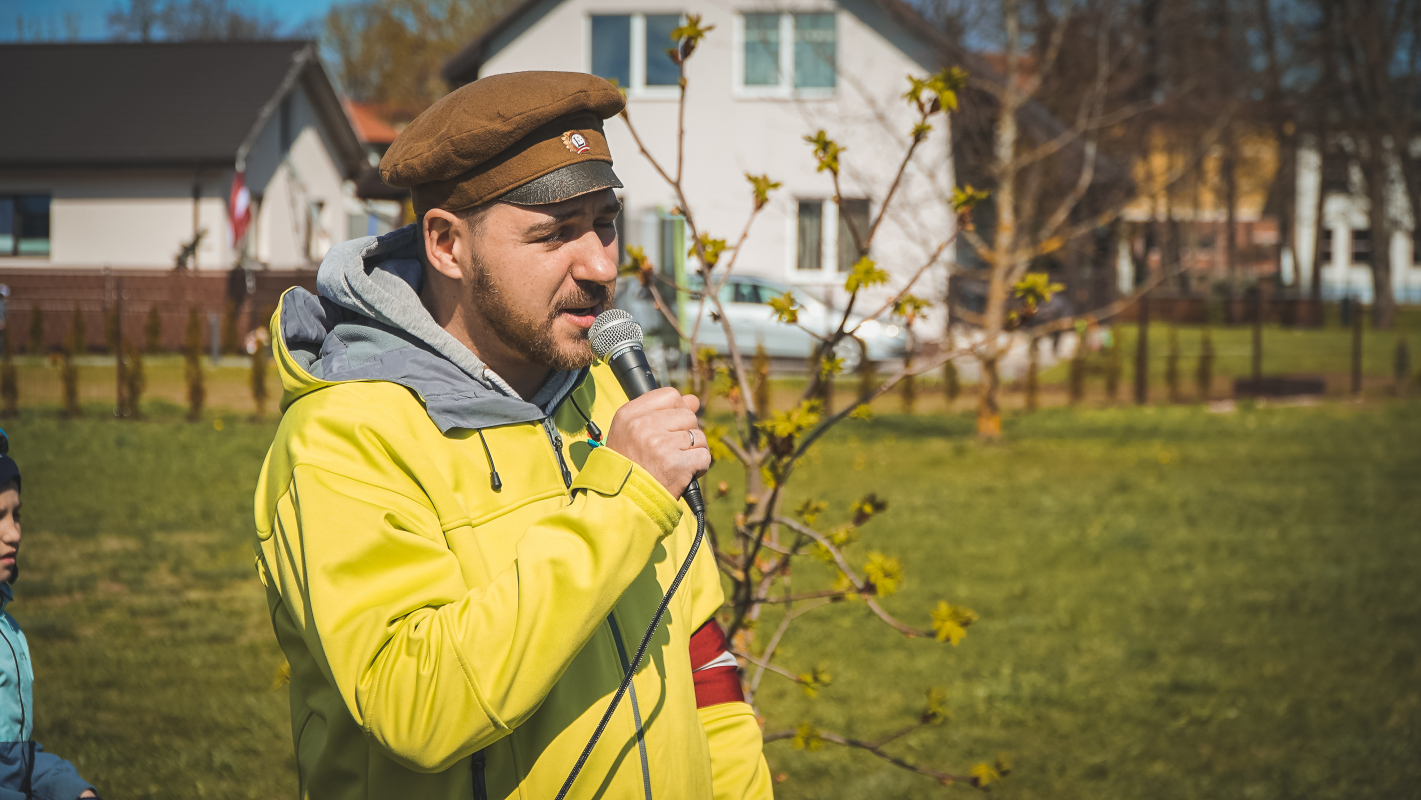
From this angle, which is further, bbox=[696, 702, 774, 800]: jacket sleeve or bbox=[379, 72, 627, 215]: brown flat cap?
bbox=[696, 702, 774, 800]: jacket sleeve

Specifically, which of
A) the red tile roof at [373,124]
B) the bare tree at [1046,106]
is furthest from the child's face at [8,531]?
the red tile roof at [373,124]

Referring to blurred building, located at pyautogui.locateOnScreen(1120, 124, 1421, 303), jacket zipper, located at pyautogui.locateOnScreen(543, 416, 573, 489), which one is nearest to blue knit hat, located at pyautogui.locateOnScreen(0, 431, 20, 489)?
jacket zipper, located at pyautogui.locateOnScreen(543, 416, 573, 489)

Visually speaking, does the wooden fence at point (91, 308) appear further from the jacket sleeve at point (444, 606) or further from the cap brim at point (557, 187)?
the jacket sleeve at point (444, 606)

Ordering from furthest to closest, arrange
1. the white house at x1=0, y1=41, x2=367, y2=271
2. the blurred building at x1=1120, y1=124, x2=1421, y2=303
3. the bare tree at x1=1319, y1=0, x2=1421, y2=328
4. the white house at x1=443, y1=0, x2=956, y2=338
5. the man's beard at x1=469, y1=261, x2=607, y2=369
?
the blurred building at x1=1120, y1=124, x2=1421, y2=303 < the bare tree at x1=1319, y1=0, x2=1421, y2=328 < the white house at x1=443, y1=0, x2=956, y2=338 < the white house at x1=0, y1=41, x2=367, y2=271 < the man's beard at x1=469, y1=261, x2=607, y2=369

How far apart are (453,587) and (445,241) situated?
23.2 inches

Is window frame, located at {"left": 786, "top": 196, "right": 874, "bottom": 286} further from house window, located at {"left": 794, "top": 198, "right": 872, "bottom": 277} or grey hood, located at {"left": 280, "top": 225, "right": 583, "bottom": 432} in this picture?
grey hood, located at {"left": 280, "top": 225, "right": 583, "bottom": 432}

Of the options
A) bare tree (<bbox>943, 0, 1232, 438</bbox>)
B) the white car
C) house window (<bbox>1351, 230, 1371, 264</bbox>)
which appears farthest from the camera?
house window (<bbox>1351, 230, 1371, 264</bbox>)

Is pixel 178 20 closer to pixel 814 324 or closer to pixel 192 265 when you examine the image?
pixel 192 265

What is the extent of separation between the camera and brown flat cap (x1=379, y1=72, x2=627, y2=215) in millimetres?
1700

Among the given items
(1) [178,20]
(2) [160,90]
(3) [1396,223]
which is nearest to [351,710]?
(2) [160,90]

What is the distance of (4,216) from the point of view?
21312 millimetres

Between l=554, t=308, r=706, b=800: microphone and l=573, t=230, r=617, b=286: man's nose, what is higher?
l=573, t=230, r=617, b=286: man's nose

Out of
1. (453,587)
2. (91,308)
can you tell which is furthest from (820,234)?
(453,587)

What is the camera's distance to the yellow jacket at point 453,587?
148 centimetres
